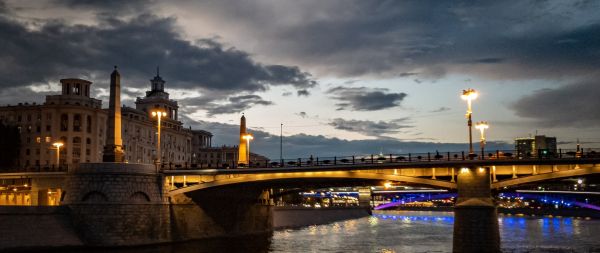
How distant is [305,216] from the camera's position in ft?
404

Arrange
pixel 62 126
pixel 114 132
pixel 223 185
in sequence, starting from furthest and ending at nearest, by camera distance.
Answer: pixel 62 126 < pixel 114 132 < pixel 223 185

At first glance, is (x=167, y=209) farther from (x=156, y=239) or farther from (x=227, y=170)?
(x=227, y=170)

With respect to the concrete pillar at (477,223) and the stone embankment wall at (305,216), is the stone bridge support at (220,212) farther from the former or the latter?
the concrete pillar at (477,223)

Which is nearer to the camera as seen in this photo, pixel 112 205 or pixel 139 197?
pixel 112 205

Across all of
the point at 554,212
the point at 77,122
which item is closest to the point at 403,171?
the point at 77,122

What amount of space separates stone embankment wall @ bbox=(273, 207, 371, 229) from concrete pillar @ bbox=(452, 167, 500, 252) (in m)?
54.7

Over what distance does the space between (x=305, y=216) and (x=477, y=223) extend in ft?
246

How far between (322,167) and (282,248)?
1022 centimetres

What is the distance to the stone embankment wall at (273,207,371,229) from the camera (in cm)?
10829

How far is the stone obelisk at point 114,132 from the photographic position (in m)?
67.9

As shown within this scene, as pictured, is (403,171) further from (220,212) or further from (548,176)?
(220,212)

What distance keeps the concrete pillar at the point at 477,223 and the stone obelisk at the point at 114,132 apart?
3684 centimetres

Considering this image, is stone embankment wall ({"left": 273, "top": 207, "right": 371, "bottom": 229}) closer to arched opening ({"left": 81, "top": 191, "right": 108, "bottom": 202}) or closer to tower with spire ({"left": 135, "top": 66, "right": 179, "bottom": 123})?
arched opening ({"left": 81, "top": 191, "right": 108, "bottom": 202})

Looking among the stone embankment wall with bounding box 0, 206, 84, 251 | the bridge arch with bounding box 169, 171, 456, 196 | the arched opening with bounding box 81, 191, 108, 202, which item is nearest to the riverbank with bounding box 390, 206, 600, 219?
the bridge arch with bounding box 169, 171, 456, 196
